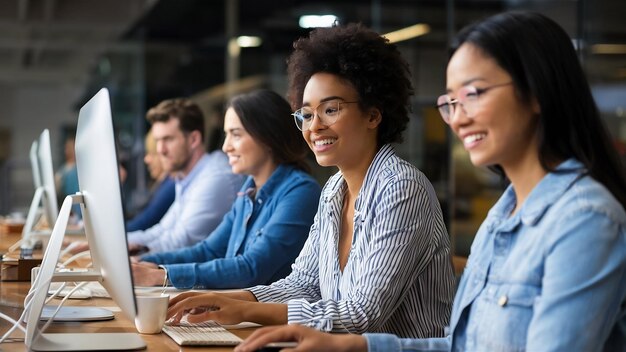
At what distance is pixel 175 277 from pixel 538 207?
161 centimetres

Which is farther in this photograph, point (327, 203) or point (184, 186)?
point (184, 186)

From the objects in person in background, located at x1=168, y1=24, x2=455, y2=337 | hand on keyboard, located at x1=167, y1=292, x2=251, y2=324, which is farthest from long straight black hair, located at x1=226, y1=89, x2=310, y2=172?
hand on keyboard, located at x1=167, y1=292, x2=251, y2=324

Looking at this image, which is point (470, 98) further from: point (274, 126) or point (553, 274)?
point (274, 126)

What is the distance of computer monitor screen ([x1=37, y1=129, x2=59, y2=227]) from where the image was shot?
13.5 ft

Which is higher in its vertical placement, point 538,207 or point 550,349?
point 538,207

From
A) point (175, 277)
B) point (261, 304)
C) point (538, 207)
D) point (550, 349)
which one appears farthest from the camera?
point (175, 277)

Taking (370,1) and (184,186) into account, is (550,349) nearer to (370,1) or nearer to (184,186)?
(184,186)

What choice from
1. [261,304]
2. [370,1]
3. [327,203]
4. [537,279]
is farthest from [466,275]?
[370,1]

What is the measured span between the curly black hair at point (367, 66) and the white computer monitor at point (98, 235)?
0.66m

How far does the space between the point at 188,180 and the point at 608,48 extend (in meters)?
2.28

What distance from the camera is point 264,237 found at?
10.6ft

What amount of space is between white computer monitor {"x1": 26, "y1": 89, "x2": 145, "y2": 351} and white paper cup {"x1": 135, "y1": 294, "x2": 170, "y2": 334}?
0.11ft

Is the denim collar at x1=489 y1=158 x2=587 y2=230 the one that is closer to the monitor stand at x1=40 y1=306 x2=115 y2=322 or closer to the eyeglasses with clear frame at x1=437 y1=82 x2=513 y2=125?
the eyeglasses with clear frame at x1=437 y1=82 x2=513 y2=125

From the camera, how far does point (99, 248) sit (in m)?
2.06
